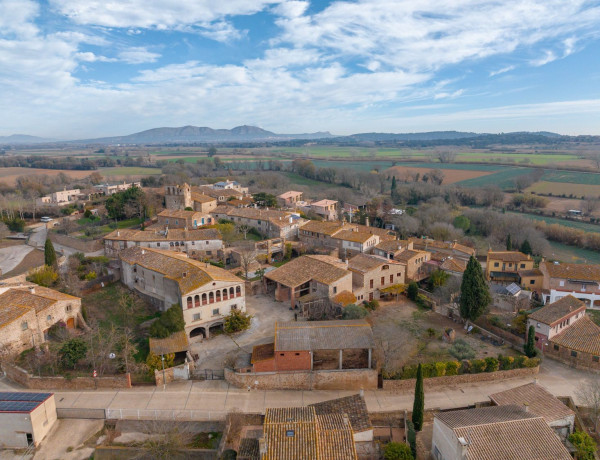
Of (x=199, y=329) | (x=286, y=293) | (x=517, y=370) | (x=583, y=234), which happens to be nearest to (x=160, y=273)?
(x=199, y=329)

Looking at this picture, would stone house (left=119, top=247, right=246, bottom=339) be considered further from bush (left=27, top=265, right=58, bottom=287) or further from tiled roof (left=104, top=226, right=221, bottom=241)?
tiled roof (left=104, top=226, right=221, bottom=241)

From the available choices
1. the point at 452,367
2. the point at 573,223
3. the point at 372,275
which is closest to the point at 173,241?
the point at 372,275

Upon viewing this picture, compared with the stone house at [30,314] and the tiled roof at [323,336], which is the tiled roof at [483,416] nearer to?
the tiled roof at [323,336]

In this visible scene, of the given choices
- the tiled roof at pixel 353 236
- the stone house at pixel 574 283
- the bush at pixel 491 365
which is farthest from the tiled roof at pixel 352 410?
the stone house at pixel 574 283

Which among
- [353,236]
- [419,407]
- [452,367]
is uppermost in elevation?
[353,236]

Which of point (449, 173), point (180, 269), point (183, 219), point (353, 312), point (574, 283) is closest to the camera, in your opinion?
point (353, 312)

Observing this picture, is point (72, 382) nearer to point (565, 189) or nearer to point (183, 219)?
point (183, 219)
